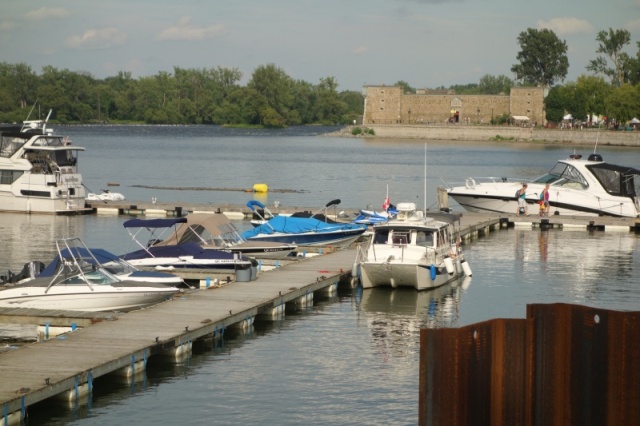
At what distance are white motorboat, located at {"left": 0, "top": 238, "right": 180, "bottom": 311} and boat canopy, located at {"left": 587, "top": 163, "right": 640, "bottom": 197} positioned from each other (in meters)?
28.3

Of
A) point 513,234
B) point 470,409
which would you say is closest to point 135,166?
point 513,234

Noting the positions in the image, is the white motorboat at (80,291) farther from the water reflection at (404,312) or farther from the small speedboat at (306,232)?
the small speedboat at (306,232)

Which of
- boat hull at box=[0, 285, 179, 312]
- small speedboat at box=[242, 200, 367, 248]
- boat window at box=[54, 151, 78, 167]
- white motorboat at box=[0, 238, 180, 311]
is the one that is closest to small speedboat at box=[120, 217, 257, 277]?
white motorboat at box=[0, 238, 180, 311]

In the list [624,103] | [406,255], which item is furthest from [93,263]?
[624,103]

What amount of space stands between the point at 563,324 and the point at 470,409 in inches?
52.9

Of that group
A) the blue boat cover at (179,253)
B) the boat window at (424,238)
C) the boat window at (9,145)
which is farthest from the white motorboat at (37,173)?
the boat window at (424,238)

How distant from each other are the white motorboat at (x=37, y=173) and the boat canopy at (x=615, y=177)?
22.1 meters

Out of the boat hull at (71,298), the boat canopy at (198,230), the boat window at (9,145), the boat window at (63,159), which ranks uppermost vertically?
the boat window at (9,145)

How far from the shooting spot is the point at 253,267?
92.9 ft

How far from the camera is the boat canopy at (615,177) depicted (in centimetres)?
4784

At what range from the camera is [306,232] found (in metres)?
37.5

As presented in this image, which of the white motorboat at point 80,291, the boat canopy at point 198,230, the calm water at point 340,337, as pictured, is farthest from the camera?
the boat canopy at point 198,230

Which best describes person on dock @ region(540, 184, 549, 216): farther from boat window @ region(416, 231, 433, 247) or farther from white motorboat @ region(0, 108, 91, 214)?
boat window @ region(416, 231, 433, 247)

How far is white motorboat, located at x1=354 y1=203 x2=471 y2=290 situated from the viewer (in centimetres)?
2908
